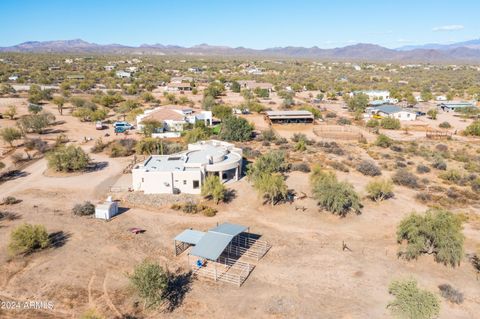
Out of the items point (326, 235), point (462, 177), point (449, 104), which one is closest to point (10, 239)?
point (326, 235)

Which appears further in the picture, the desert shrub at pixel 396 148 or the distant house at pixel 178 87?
the distant house at pixel 178 87

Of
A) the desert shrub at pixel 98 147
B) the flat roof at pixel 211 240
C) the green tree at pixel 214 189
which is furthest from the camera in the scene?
the desert shrub at pixel 98 147

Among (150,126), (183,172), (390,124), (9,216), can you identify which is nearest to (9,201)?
(9,216)

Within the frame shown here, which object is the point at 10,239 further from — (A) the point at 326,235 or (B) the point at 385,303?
(B) the point at 385,303

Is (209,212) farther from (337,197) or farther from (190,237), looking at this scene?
(337,197)

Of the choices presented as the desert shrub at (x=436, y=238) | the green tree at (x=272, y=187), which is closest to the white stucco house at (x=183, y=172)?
the green tree at (x=272, y=187)

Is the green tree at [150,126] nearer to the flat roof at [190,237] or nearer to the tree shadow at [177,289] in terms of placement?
the flat roof at [190,237]

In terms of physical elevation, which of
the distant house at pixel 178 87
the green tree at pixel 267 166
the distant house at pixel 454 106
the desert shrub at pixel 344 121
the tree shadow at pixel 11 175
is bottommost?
the tree shadow at pixel 11 175
